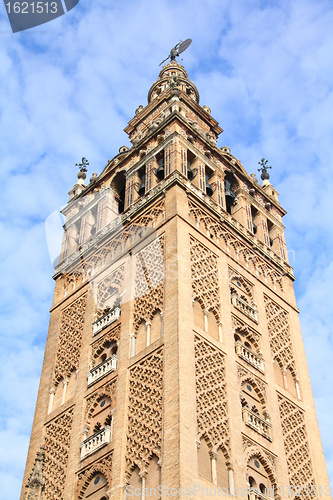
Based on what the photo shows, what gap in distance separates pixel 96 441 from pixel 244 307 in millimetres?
6347

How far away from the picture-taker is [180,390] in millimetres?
17469

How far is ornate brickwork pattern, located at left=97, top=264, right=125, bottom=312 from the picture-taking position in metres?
22.9

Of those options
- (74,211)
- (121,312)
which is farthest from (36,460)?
(74,211)

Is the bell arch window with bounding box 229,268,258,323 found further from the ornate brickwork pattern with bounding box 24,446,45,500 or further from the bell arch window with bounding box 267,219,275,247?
the ornate brickwork pattern with bounding box 24,446,45,500

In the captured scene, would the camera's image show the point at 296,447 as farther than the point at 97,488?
Yes

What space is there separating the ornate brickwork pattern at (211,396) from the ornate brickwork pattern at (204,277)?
157cm

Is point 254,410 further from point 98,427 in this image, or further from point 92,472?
point 92,472

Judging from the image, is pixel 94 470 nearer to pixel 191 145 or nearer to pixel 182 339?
pixel 182 339

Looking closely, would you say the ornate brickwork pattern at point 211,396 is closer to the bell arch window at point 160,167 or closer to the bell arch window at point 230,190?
the bell arch window at point 160,167

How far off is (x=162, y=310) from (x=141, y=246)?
3.60 metres

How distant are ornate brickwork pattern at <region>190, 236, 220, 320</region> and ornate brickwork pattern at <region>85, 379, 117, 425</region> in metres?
3.21

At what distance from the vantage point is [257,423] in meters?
19.4

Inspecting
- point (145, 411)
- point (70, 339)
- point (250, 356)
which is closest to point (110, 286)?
point (70, 339)

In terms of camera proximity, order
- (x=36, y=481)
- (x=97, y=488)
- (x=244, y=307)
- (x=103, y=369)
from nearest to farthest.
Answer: (x=97, y=488), (x=36, y=481), (x=103, y=369), (x=244, y=307)
